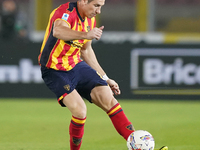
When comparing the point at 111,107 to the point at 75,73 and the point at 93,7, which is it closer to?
the point at 75,73

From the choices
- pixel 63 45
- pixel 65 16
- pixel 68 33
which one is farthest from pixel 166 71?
pixel 68 33

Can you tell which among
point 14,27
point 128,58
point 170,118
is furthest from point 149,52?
point 14,27

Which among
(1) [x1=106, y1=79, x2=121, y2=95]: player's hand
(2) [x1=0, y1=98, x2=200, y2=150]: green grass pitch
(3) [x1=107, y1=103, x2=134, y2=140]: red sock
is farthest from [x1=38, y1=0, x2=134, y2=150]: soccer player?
(2) [x1=0, y1=98, x2=200, y2=150]: green grass pitch

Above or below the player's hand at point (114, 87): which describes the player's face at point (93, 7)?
above

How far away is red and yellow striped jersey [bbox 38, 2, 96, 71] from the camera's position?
4387mm

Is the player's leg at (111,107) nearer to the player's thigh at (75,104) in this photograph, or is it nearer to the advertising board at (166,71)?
the player's thigh at (75,104)

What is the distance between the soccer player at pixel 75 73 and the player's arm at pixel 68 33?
0.07 feet

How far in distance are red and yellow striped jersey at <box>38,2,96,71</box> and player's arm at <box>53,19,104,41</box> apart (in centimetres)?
12

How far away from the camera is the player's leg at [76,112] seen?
4.35 metres

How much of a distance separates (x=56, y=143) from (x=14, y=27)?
5.83 metres

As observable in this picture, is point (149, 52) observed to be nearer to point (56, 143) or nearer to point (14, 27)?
point (14, 27)

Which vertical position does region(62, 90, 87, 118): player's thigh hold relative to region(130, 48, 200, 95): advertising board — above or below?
above

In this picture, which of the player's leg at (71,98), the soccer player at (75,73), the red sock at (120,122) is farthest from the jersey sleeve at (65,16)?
the red sock at (120,122)

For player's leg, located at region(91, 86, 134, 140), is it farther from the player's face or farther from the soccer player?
the player's face
